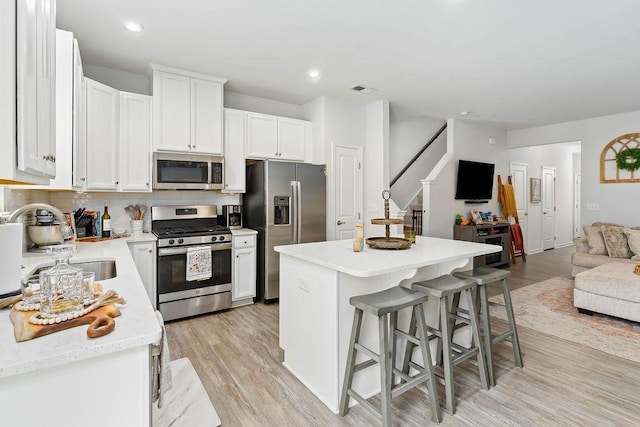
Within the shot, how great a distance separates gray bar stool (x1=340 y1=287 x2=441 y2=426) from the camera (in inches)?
69.6

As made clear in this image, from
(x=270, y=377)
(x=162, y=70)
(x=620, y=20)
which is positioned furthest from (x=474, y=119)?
(x=270, y=377)

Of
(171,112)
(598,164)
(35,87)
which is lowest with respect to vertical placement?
(35,87)

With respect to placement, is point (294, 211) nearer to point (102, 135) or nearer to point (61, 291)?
point (102, 135)

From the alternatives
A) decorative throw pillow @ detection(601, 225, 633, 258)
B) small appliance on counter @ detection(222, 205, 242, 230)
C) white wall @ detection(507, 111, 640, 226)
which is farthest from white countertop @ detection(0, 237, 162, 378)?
white wall @ detection(507, 111, 640, 226)

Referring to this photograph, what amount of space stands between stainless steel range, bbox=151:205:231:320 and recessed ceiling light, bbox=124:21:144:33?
1.80 m

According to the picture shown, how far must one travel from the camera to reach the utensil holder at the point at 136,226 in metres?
3.70

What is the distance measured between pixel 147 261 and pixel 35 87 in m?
2.54

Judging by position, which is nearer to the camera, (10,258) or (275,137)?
(10,258)

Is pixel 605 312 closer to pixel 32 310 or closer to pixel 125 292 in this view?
pixel 125 292

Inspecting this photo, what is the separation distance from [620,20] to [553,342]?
270 cm

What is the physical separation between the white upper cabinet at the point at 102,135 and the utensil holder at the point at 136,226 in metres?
0.47

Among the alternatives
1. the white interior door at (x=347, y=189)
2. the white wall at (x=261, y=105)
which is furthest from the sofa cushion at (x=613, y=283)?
the white wall at (x=261, y=105)

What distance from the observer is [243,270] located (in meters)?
3.94

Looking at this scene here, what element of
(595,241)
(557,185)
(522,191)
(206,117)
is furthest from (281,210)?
(557,185)
